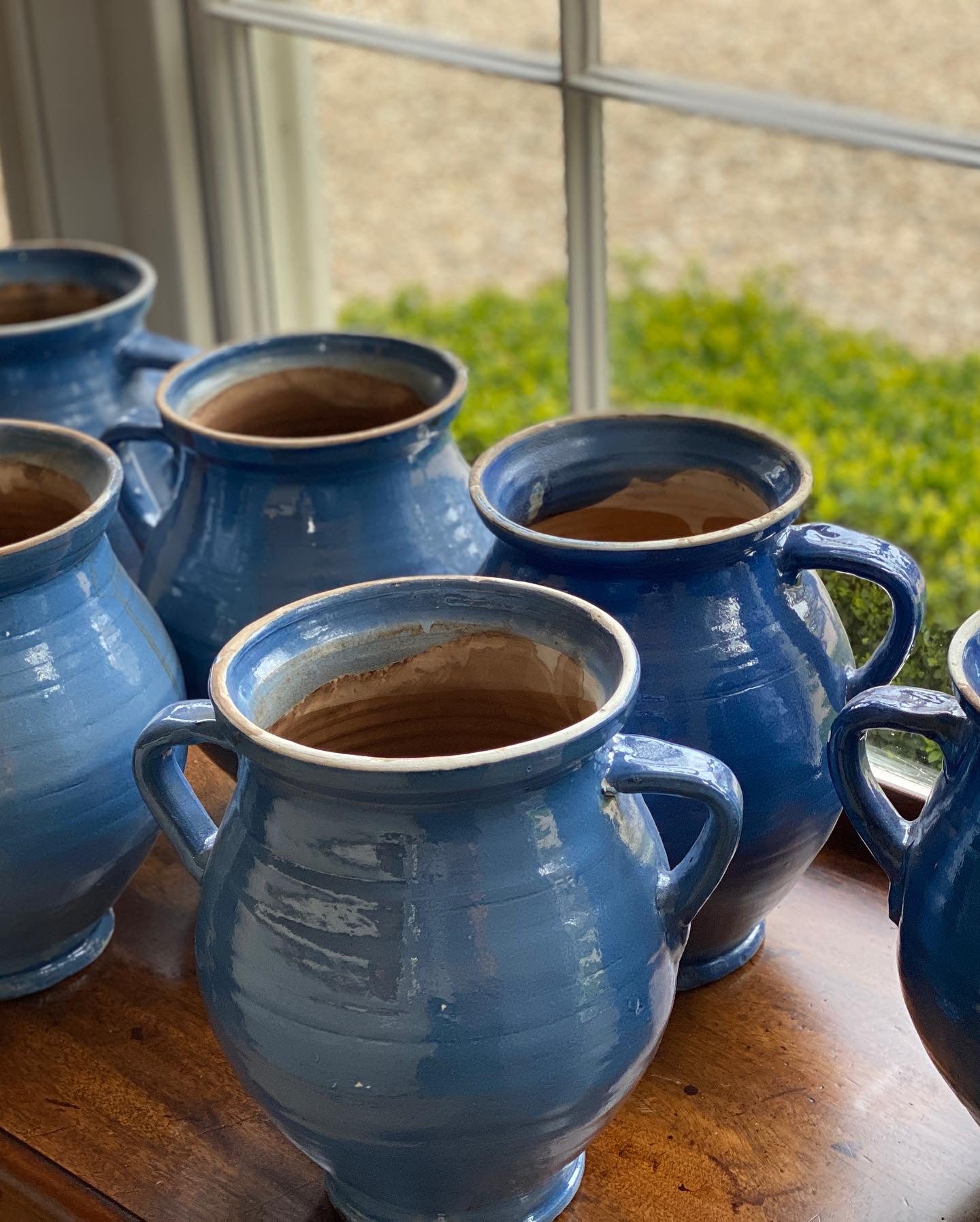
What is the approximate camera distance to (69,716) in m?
0.65

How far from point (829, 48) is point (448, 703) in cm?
173

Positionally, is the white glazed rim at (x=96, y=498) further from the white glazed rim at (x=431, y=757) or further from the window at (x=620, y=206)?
the window at (x=620, y=206)

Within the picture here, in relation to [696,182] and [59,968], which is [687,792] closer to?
[59,968]

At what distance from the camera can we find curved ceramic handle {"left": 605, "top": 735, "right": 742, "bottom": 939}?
51 cm

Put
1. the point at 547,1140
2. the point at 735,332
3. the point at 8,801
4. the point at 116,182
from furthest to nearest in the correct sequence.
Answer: the point at 735,332
the point at 116,182
the point at 8,801
the point at 547,1140

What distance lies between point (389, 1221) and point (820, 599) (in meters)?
0.29

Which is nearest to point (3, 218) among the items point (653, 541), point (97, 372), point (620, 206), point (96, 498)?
point (97, 372)

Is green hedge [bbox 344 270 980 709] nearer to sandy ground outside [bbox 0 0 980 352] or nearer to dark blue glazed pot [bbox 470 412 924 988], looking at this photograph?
sandy ground outside [bbox 0 0 980 352]

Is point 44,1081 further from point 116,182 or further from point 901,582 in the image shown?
point 116,182

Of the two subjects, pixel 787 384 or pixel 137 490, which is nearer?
pixel 137 490

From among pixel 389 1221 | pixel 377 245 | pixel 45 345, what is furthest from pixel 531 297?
pixel 389 1221

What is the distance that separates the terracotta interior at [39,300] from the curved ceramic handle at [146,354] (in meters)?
0.11

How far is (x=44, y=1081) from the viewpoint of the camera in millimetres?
665

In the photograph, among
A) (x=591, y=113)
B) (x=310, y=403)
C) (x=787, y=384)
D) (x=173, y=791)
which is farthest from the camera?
(x=787, y=384)
